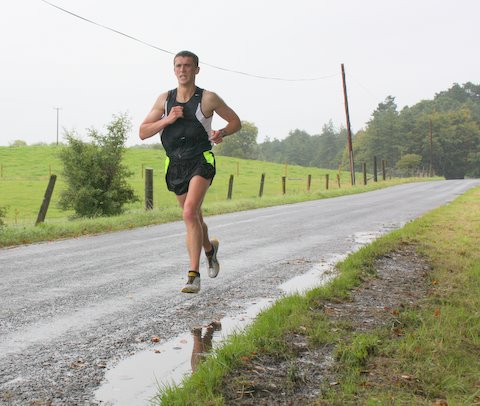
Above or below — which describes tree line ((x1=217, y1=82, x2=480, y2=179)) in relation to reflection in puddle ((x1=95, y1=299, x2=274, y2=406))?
above

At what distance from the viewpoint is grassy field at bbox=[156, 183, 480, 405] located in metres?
2.81

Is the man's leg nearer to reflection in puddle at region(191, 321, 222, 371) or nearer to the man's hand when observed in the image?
the man's hand

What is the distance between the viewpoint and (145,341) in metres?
3.95

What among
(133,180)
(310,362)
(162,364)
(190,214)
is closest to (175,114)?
(190,214)

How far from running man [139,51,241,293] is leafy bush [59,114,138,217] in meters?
11.4

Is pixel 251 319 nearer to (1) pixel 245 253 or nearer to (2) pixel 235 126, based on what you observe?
(2) pixel 235 126

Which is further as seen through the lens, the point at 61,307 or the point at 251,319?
the point at 61,307

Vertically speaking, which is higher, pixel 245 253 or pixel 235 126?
pixel 235 126

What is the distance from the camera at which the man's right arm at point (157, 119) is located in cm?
503

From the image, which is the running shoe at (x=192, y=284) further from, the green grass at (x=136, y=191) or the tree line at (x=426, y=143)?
the tree line at (x=426, y=143)

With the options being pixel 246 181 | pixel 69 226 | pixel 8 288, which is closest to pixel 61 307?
pixel 8 288

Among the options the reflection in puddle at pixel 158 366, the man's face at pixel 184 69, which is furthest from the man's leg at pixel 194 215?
the reflection in puddle at pixel 158 366

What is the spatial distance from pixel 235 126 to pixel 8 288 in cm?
289

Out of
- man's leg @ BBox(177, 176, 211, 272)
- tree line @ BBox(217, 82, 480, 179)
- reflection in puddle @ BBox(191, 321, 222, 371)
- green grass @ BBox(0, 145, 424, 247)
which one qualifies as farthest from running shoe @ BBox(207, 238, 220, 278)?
tree line @ BBox(217, 82, 480, 179)
